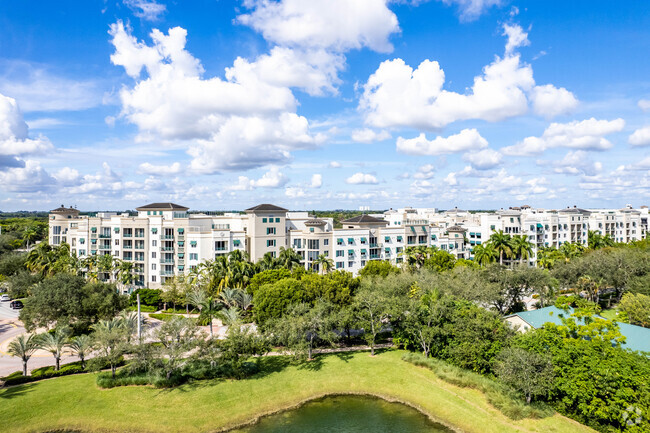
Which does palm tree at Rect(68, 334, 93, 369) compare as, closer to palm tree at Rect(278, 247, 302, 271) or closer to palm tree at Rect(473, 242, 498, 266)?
palm tree at Rect(278, 247, 302, 271)

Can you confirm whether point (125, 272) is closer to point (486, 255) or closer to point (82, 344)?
point (82, 344)

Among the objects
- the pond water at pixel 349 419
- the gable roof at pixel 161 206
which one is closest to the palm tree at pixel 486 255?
the pond water at pixel 349 419

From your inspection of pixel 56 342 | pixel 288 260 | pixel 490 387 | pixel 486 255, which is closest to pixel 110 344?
pixel 56 342

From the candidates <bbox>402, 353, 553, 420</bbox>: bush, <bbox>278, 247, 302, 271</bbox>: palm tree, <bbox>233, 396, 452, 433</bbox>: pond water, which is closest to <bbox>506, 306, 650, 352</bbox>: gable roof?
<bbox>402, 353, 553, 420</bbox>: bush

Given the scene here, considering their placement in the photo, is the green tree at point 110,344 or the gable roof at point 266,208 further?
the gable roof at point 266,208

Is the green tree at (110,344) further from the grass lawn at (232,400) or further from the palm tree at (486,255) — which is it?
the palm tree at (486,255)
